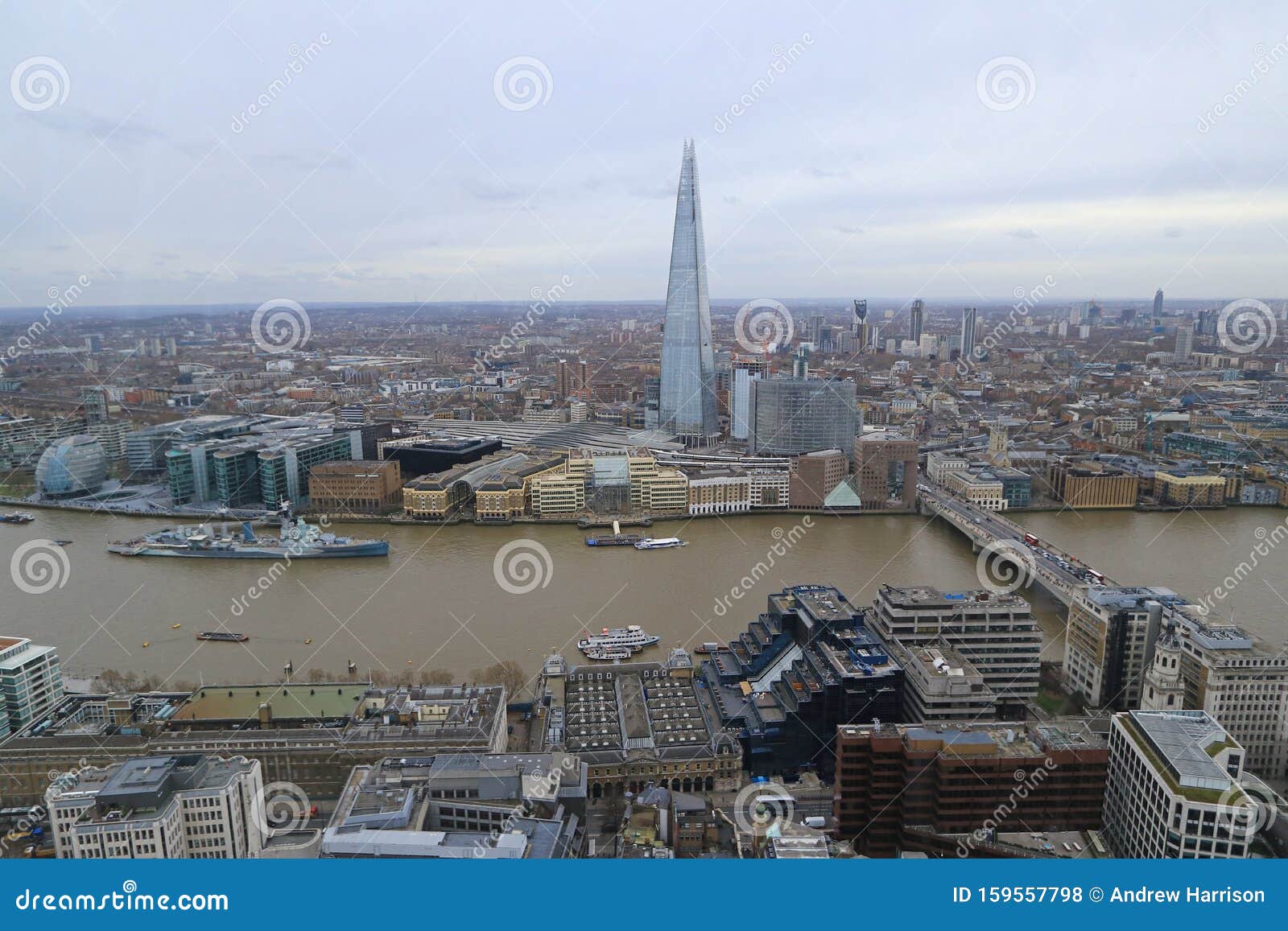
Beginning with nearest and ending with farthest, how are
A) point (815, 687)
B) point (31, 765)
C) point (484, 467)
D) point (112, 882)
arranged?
point (112, 882), point (31, 765), point (815, 687), point (484, 467)

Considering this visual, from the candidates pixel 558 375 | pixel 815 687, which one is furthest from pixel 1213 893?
pixel 558 375

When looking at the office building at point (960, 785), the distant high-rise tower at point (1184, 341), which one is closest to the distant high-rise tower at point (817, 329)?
the distant high-rise tower at point (1184, 341)

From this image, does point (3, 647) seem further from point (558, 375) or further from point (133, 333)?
point (558, 375)

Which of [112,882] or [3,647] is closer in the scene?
[112,882]

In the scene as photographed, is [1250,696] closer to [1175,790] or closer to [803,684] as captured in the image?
[1175,790]

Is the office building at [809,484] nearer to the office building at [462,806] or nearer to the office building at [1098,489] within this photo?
the office building at [1098,489]

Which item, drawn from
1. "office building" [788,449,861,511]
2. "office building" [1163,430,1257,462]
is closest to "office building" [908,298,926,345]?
"office building" [1163,430,1257,462]
